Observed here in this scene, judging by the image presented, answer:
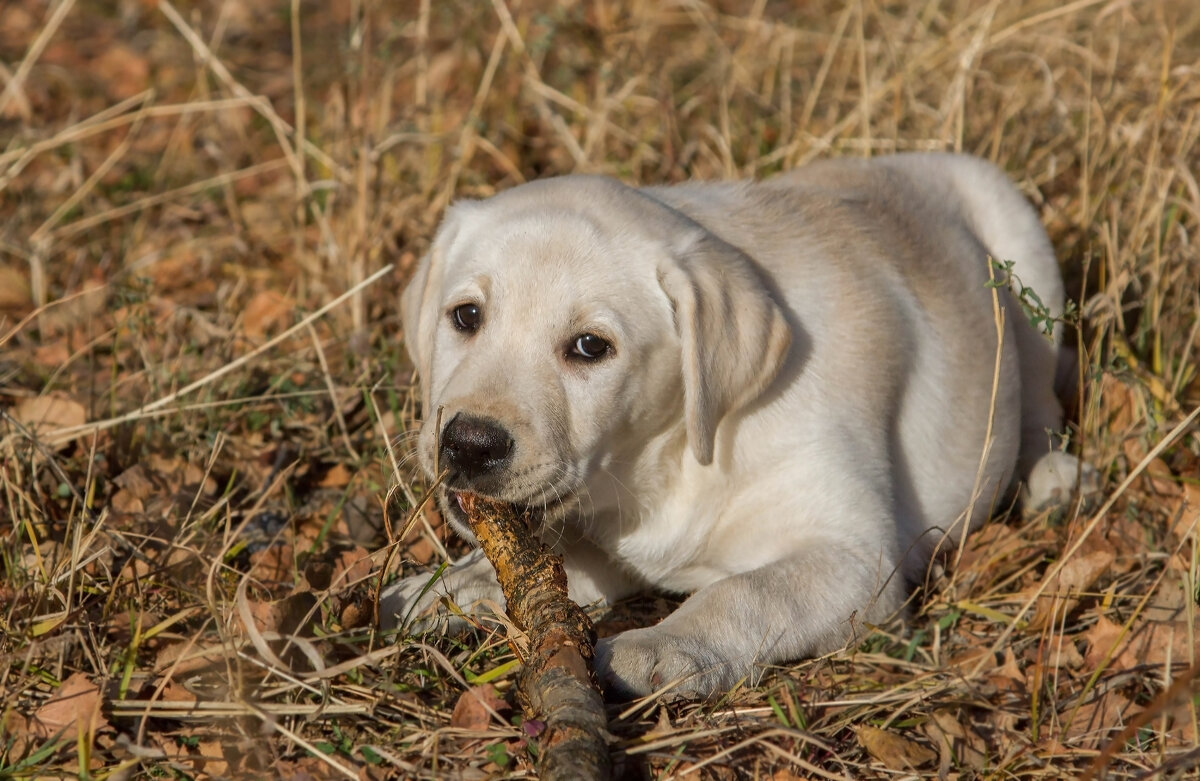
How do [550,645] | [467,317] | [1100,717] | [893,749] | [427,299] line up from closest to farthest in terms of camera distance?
[550,645], [893,749], [1100,717], [467,317], [427,299]

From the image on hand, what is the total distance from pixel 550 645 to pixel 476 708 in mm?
298

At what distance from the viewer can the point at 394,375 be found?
15.4ft

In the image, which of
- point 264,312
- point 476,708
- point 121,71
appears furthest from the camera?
point 121,71

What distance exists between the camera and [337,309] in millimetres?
5102

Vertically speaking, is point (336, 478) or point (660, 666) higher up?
point (660, 666)

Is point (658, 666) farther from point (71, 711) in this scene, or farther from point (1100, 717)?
point (71, 711)

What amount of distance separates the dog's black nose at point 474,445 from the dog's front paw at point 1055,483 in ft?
7.20

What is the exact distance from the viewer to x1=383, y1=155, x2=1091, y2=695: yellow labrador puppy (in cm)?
320

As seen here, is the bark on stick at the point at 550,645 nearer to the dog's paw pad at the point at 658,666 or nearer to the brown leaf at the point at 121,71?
the dog's paw pad at the point at 658,666

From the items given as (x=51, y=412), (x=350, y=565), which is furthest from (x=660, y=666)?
(x=51, y=412)

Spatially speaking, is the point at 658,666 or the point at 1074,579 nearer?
the point at 658,666

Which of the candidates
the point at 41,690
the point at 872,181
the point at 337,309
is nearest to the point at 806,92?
the point at 872,181

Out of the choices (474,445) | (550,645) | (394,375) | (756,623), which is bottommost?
(394,375)

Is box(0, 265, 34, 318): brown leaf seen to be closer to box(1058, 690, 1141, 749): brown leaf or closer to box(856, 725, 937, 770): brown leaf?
box(856, 725, 937, 770): brown leaf
